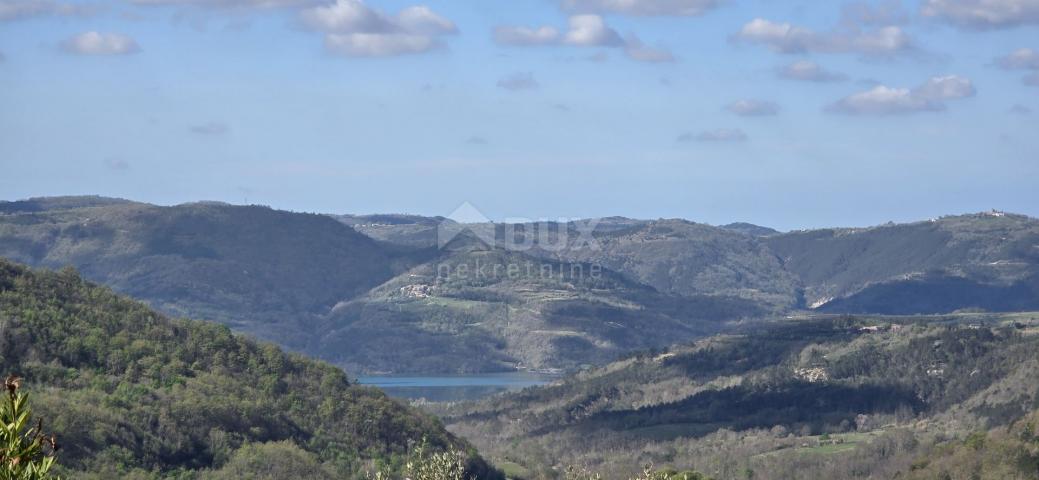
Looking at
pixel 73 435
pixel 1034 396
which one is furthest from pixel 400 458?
pixel 1034 396

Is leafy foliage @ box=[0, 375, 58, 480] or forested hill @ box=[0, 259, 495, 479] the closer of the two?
leafy foliage @ box=[0, 375, 58, 480]

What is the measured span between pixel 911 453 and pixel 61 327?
86.2 m

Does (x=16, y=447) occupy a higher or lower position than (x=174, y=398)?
higher

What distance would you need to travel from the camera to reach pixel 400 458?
13750cm

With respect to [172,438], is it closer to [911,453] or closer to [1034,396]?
[911,453]

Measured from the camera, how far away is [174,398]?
126m

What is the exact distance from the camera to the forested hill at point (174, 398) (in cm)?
11175

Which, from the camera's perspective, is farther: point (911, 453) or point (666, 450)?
point (666, 450)

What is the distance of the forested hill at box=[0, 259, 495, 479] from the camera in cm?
11175

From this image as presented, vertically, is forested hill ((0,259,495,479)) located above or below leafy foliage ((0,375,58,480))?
below

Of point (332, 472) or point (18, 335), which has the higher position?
point (18, 335)

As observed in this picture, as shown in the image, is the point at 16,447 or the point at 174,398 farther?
the point at 174,398

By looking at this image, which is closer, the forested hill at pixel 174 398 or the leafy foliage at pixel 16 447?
the leafy foliage at pixel 16 447

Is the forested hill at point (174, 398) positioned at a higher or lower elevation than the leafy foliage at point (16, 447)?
lower
